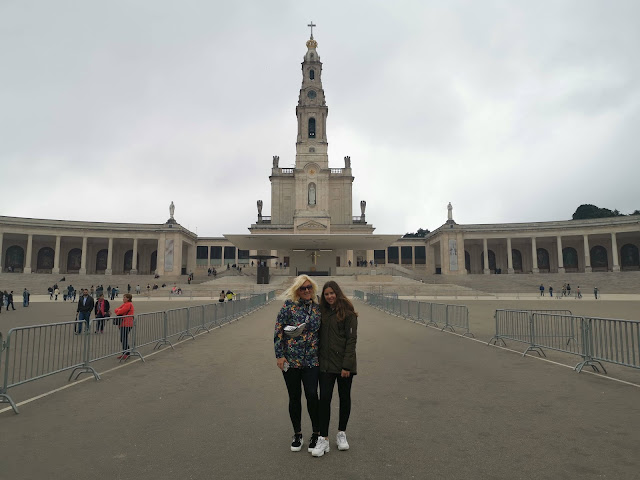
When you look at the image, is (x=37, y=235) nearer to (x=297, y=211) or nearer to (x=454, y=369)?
(x=297, y=211)

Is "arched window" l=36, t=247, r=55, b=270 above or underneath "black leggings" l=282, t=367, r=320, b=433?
above

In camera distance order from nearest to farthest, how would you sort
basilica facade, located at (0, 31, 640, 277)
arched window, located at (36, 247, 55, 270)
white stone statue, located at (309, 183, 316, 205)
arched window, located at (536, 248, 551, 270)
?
1. basilica facade, located at (0, 31, 640, 277)
2. white stone statue, located at (309, 183, 316, 205)
3. arched window, located at (36, 247, 55, 270)
4. arched window, located at (536, 248, 551, 270)

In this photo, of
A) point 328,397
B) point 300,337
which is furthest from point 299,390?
point 300,337

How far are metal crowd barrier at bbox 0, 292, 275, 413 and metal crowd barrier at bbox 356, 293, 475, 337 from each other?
8.15 metres

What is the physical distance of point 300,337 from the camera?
4.13 m

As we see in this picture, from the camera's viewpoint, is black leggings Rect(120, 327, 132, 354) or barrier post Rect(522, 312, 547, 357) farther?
barrier post Rect(522, 312, 547, 357)

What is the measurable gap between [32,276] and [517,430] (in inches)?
2434

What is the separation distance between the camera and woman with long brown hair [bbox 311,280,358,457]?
4102 millimetres

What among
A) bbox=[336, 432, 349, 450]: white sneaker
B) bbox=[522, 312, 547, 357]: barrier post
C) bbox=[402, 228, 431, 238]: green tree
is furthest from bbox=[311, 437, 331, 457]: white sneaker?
bbox=[402, 228, 431, 238]: green tree

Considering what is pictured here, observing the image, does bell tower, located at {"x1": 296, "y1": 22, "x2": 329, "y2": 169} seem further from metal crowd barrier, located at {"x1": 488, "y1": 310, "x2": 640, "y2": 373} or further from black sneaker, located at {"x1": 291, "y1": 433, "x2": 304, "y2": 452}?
black sneaker, located at {"x1": 291, "y1": 433, "x2": 304, "y2": 452}

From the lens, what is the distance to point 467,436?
4.61 meters

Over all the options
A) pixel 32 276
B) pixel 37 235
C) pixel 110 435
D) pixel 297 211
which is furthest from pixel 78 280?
pixel 110 435

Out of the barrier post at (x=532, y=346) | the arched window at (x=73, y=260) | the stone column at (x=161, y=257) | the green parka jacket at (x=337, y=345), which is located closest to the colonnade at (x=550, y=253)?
the stone column at (x=161, y=257)

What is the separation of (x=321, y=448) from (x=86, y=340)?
5.87 meters
